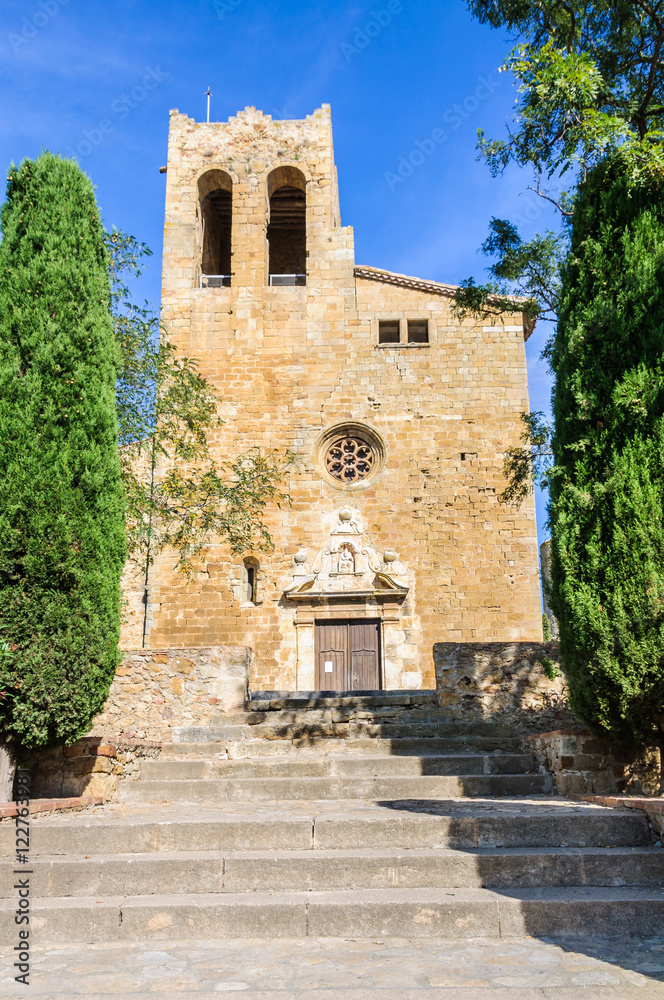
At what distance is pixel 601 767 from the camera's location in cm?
586

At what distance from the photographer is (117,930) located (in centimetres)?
373

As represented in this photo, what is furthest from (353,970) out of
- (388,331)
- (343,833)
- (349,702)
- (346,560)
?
(388,331)

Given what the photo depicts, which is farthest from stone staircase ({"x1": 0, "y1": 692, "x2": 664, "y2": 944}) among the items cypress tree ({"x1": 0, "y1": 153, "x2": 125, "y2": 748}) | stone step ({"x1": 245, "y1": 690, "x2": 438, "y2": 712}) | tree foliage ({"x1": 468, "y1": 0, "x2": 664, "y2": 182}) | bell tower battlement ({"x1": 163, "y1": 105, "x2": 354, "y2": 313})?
bell tower battlement ({"x1": 163, "y1": 105, "x2": 354, "y2": 313})

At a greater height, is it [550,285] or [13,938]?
[550,285]

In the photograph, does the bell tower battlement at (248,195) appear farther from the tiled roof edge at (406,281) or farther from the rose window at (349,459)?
the rose window at (349,459)

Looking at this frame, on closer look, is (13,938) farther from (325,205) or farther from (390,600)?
(325,205)

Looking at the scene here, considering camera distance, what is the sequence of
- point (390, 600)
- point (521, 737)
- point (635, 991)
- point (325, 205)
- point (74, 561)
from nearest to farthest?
1. point (635, 991)
2. point (74, 561)
3. point (521, 737)
4. point (390, 600)
5. point (325, 205)

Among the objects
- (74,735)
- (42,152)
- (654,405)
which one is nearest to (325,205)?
(42,152)

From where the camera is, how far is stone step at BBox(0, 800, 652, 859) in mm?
4480

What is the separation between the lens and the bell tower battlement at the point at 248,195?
50.6 feet

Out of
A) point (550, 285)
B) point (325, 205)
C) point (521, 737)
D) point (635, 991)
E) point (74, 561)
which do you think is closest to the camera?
point (635, 991)

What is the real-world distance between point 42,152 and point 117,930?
5606 millimetres

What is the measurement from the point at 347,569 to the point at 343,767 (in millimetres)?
7452

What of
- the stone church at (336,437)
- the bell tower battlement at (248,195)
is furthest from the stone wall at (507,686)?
the bell tower battlement at (248,195)
